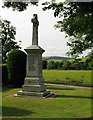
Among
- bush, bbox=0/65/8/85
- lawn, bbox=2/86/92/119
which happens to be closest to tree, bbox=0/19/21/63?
bush, bbox=0/65/8/85

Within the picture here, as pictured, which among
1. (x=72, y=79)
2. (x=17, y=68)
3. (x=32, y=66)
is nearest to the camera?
(x=32, y=66)

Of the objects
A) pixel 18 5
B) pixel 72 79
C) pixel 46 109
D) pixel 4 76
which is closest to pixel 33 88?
pixel 46 109

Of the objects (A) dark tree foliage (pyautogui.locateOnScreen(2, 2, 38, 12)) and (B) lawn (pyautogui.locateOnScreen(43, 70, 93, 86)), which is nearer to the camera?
(A) dark tree foliage (pyautogui.locateOnScreen(2, 2, 38, 12))

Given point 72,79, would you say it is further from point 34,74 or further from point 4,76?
point 34,74

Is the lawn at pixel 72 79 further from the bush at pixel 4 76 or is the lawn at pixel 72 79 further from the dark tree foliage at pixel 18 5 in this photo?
the dark tree foliage at pixel 18 5

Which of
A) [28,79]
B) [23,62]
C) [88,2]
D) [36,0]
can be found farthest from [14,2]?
[23,62]

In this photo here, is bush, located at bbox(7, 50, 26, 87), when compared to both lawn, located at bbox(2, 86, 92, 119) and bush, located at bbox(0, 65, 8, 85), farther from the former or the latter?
lawn, located at bbox(2, 86, 92, 119)

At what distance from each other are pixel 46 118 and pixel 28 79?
6.21 m

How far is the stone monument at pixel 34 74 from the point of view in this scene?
12.2m

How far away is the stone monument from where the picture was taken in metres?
12.2

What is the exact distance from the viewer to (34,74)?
494 inches

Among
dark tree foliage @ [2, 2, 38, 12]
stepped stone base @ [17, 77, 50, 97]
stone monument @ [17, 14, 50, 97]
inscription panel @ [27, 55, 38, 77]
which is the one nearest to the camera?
dark tree foliage @ [2, 2, 38, 12]

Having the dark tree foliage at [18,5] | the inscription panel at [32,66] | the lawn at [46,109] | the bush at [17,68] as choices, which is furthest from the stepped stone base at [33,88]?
the bush at [17,68]

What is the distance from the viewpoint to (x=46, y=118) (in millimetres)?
6496
